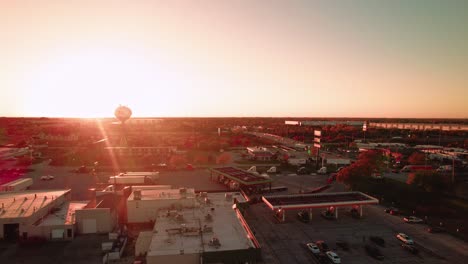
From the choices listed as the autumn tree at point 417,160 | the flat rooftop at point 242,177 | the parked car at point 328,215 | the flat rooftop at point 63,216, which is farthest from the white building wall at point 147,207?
the autumn tree at point 417,160

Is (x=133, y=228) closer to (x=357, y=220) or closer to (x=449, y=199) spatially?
(x=357, y=220)

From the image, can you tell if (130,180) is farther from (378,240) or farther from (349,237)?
(378,240)

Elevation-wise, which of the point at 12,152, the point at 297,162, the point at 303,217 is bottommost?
the point at 303,217

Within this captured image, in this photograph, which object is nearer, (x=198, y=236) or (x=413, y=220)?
(x=198, y=236)

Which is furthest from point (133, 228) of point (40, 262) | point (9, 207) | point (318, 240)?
point (318, 240)

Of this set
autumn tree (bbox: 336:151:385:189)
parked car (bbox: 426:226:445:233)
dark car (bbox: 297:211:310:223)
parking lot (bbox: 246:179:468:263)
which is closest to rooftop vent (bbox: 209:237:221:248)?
parking lot (bbox: 246:179:468:263)

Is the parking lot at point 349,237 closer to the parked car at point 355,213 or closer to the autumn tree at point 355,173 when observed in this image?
the parked car at point 355,213

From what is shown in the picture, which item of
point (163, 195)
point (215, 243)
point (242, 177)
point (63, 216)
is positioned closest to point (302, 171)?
point (242, 177)
